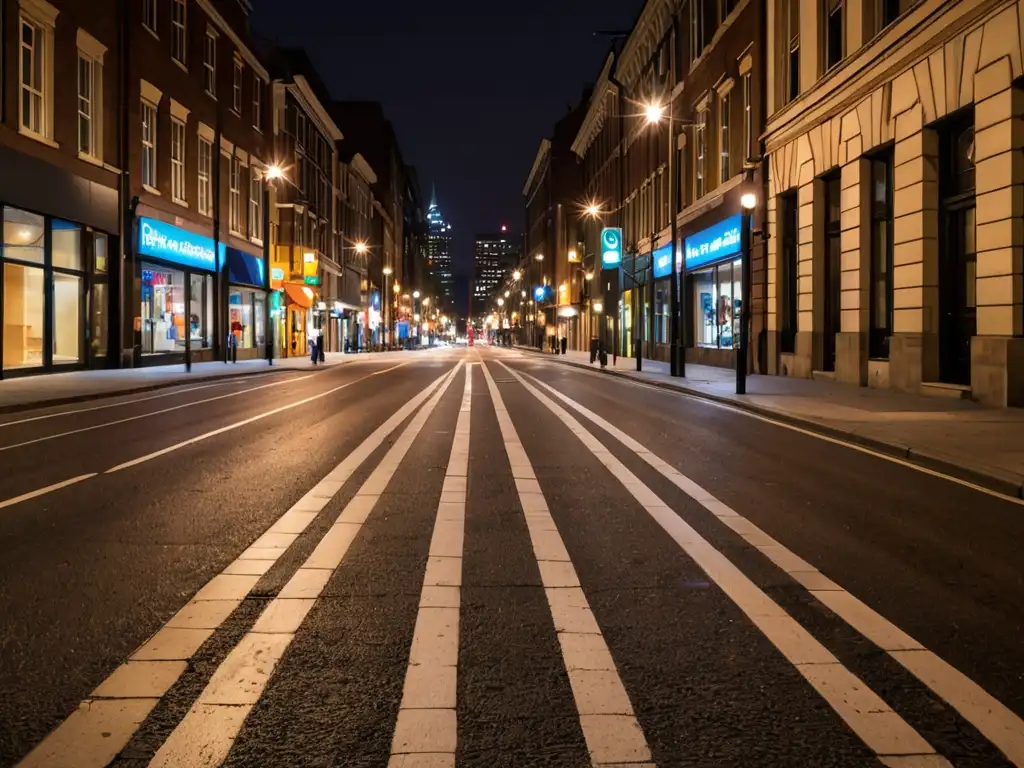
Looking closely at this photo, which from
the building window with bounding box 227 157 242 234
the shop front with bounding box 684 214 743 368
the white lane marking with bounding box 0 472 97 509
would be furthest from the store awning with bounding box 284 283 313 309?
the white lane marking with bounding box 0 472 97 509

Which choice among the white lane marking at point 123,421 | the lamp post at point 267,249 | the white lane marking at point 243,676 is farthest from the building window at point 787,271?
the white lane marking at point 243,676

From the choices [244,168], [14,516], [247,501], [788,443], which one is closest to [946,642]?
[247,501]

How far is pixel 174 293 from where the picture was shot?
38.6 metres

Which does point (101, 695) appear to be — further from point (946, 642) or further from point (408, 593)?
point (946, 642)

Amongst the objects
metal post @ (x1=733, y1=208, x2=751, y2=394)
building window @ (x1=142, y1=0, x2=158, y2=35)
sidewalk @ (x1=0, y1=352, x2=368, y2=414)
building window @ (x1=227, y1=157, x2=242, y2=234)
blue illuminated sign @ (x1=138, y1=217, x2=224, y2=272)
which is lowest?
sidewalk @ (x1=0, y1=352, x2=368, y2=414)

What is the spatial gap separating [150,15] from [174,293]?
1074 centimetres

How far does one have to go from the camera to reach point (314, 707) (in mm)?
3805

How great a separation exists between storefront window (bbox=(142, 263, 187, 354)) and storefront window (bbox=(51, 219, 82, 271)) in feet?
15.3

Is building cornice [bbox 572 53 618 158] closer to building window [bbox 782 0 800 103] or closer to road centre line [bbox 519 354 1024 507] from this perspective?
building window [bbox 782 0 800 103]

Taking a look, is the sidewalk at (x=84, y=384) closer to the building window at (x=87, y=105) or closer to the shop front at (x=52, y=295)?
the shop front at (x=52, y=295)

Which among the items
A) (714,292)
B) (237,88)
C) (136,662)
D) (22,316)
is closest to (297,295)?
(237,88)

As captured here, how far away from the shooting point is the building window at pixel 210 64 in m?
41.6

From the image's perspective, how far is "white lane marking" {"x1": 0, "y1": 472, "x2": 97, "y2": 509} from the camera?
8.29 m

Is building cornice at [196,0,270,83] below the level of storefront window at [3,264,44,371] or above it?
above
